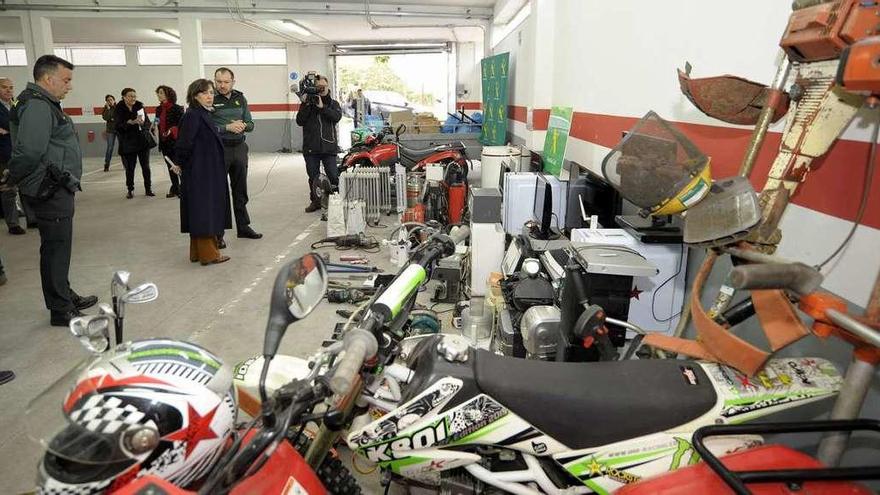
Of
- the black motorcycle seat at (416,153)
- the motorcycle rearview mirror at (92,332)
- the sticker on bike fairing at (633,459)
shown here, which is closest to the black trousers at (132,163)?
the black motorcycle seat at (416,153)

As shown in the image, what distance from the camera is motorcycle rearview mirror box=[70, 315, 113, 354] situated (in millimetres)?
1062

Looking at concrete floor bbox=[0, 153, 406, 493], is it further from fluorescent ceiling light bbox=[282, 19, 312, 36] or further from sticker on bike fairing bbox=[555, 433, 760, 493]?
fluorescent ceiling light bbox=[282, 19, 312, 36]

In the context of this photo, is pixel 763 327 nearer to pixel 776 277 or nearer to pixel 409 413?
pixel 776 277

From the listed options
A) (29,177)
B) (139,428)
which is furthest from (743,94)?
(29,177)

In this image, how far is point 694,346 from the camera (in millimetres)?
1414

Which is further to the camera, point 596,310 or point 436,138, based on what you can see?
point 436,138

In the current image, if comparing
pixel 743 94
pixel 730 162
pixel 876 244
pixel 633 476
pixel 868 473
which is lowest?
pixel 633 476

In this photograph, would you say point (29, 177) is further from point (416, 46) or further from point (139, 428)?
point (416, 46)

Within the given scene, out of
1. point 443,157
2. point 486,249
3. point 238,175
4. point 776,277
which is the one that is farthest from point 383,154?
point 776,277

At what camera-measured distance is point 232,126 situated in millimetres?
5027

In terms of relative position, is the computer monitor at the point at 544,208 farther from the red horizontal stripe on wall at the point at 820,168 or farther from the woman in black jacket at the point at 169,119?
the woman in black jacket at the point at 169,119

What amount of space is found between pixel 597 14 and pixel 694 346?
3087 mm

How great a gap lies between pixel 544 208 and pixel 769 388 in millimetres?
2404

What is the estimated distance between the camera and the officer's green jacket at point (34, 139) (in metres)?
3.04
